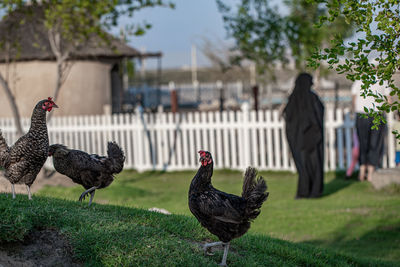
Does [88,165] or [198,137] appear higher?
[88,165]

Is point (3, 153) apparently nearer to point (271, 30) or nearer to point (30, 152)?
point (30, 152)

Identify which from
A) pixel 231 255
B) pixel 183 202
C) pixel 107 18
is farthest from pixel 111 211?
pixel 107 18

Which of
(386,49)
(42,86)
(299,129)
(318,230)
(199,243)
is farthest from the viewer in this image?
(42,86)

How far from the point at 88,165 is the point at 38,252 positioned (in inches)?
63.2

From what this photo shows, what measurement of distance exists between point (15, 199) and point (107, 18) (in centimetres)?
936

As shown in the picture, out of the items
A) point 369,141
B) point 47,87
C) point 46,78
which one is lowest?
point 369,141

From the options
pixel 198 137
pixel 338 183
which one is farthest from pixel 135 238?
pixel 198 137

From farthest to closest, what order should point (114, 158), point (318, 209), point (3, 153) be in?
point (318, 209)
point (114, 158)
point (3, 153)

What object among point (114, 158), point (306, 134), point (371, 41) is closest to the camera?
point (371, 41)

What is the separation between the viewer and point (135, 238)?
5227 mm

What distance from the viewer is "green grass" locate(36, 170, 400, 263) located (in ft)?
27.6

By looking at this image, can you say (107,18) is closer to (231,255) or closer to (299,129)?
(299,129)

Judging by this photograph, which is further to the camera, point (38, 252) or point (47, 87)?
point (47, 87)

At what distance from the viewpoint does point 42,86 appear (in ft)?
73.3
